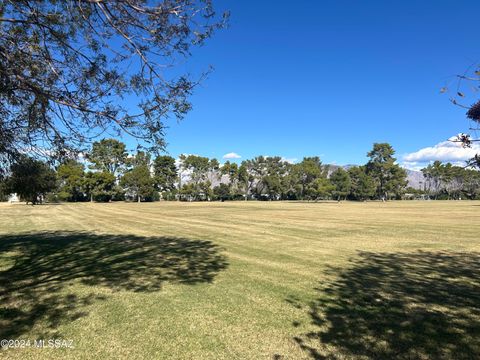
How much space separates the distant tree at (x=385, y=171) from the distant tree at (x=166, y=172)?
62520 millimetres

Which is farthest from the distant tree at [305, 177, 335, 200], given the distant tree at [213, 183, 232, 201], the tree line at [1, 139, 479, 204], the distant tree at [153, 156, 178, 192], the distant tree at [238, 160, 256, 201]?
A: the distant tree at [153, 156, 178, 192]

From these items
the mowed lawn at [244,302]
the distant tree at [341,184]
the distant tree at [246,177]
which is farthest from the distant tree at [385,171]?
the mowed lawn at [244,302]

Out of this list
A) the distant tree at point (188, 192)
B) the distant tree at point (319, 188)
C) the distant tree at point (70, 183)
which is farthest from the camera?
the distant tree at point (319, 188)

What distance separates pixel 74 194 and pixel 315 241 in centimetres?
7728

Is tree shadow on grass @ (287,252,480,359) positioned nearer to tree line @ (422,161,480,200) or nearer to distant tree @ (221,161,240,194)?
distant tree @ (221,161,240,194)

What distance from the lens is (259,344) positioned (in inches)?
196

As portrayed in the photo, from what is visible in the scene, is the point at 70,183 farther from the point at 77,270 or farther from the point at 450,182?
the point at 450,182

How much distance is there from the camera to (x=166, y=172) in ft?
333

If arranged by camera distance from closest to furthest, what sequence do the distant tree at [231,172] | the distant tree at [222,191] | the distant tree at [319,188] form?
the distant tree at [319,188], the distant tree at [222,191], the distant tree at [231,172]

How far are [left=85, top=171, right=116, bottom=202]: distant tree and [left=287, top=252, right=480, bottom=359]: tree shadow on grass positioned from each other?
77069 mm

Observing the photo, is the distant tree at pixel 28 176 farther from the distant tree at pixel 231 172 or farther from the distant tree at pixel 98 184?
the distant tree at pixel 231 172

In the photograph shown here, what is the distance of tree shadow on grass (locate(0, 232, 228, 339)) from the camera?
6.29m

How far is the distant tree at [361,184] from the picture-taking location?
106000mm

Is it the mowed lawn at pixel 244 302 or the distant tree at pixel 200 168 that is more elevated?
the distant tree at pixel 200 168
